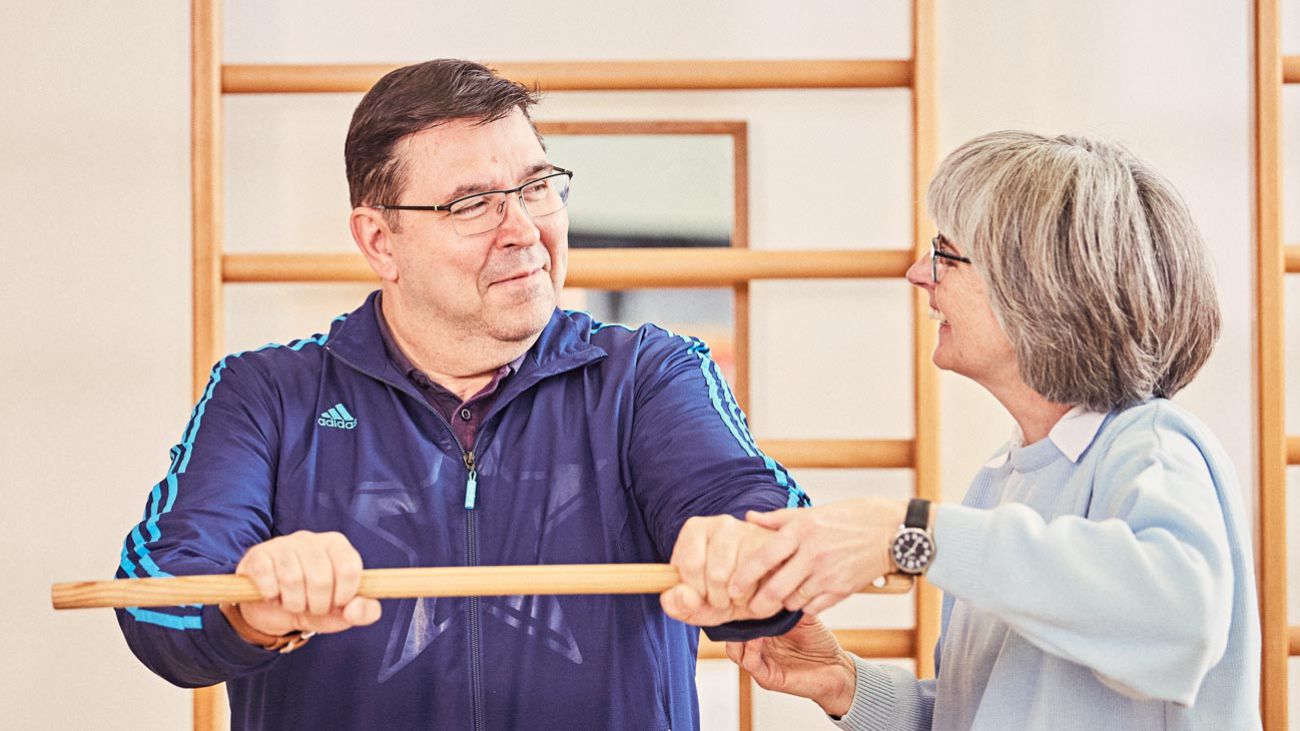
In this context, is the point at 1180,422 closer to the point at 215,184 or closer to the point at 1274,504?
the point at 1274,504

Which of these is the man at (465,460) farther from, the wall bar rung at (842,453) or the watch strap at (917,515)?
the wall bar rung at (842,453)

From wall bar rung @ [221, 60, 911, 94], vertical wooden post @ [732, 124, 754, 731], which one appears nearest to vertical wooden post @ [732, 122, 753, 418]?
vertical wooden post @ [732, 124, 754, 731]

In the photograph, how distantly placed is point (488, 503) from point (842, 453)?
2.93ft

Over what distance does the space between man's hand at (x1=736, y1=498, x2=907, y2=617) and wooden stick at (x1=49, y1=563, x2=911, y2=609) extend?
133 mm

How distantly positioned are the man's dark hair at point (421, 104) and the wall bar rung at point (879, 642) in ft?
3.36

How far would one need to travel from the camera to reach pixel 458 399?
1562mm

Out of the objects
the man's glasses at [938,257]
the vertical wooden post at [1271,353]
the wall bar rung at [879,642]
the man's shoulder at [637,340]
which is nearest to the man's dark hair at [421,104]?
the man's shoulder at [637,340]

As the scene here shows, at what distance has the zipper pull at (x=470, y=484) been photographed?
1.48m

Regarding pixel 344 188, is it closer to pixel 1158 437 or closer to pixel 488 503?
pixel 488 503

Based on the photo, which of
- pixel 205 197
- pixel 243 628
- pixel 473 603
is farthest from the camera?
pixel 205 197

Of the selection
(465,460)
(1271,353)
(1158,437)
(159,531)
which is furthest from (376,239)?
(1271,353)

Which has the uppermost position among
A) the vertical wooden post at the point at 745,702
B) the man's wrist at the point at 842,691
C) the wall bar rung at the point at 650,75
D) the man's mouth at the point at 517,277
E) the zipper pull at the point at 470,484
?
the wall bar rung at the point at 650,75

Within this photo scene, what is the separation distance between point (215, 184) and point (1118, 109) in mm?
1569

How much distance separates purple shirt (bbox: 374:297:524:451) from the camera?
1.54 meters
